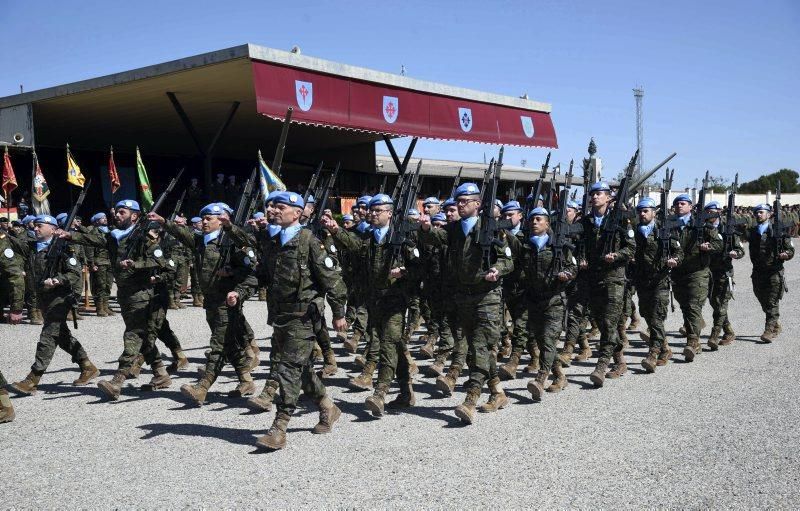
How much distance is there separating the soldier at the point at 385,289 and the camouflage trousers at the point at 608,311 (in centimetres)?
252

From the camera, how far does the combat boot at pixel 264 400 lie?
257 inches

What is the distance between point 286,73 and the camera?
1664 cm

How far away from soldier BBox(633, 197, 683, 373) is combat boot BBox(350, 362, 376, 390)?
3590 mm

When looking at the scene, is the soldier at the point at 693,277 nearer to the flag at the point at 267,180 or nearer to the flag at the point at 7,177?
the flag at the point at 267,180

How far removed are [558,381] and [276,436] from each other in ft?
11.4

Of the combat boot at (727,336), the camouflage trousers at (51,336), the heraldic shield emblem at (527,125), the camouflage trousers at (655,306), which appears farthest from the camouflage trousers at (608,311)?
the heraldic shield emblem at (527,125)


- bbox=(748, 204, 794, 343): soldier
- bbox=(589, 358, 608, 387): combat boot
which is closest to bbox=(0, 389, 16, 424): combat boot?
bbox=(589, 358, 608, 387): combat boot

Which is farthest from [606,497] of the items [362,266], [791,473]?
[362,266]

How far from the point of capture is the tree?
78.2 meters

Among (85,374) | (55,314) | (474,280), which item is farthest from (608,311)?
(55,314)

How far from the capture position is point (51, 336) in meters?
7.79

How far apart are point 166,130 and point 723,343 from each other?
20373 millimetres

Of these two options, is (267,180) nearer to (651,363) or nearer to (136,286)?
(136,286)

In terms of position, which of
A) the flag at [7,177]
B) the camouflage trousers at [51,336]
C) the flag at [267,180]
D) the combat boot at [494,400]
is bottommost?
the combat boot at [494,400]
